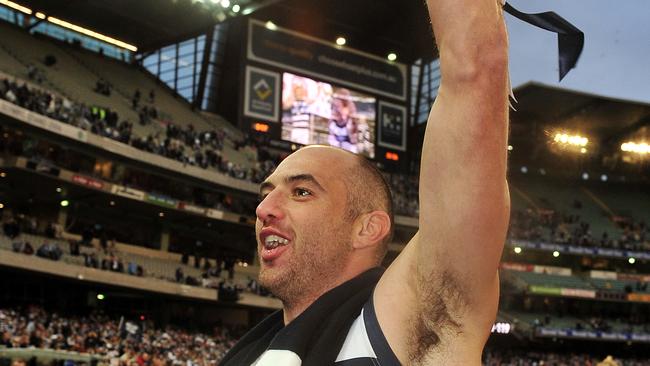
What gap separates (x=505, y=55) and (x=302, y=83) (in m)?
38.8

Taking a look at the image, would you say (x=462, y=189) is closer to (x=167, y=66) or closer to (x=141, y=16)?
(x=141, y=16)

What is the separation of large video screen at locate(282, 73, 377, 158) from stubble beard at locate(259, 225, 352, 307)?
118 ft

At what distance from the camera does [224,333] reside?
35.0 m

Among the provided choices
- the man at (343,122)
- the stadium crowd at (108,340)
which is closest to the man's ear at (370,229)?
the stadium crowd at (108,340)

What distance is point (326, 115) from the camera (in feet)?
132

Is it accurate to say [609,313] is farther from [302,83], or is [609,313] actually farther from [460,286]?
[460,286]

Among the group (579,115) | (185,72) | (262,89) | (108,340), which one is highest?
(185,72)

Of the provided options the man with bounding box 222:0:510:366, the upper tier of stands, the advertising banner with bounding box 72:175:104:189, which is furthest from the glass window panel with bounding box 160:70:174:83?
the man with bounding box 222:0:510:366

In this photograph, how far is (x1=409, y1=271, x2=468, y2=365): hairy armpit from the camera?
1654 millimetres

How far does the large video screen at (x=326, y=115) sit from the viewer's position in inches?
1543

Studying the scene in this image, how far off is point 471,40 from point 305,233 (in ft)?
2.73

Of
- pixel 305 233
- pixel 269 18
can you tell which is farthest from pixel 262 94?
pixel 305 233

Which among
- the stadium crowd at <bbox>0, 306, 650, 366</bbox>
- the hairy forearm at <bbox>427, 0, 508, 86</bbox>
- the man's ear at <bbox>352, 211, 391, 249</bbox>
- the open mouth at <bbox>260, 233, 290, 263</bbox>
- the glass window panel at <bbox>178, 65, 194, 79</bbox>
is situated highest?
the glass window panel at <bbox>178, 65, 194, 79</bbox>

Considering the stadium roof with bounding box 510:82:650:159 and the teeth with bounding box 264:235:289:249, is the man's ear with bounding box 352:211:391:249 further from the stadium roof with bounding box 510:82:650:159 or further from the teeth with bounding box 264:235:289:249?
the stadium roof with bounding box 510:82:650:159
